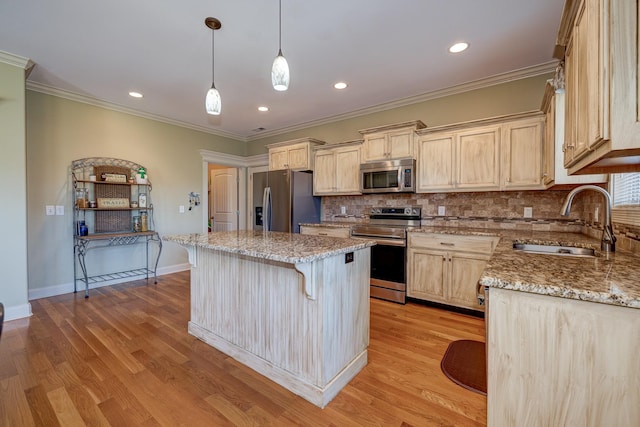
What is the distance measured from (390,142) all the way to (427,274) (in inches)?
69.3

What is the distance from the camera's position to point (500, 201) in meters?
3.29

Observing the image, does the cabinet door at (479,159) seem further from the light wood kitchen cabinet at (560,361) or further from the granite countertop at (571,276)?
the light wood kitchen cabinet at (560,361)

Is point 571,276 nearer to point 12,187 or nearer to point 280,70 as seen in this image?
point 280,70

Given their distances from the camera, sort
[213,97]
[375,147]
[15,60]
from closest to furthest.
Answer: [213,97], [15,60], [375,147]

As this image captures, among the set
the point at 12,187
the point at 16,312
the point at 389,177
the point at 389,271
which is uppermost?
the point at 389,177

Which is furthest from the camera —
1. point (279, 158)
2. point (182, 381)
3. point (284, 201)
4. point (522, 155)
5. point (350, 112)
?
point (279, 158)

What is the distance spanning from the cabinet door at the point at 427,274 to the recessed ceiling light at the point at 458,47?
2066 millimetres

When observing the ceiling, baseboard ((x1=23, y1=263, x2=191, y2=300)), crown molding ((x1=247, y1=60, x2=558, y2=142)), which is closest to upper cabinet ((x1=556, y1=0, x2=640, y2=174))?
the ceiling

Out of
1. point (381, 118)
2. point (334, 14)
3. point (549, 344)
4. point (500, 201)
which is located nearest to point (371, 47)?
point (334, 14)

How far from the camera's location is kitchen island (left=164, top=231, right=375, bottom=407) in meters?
1.68

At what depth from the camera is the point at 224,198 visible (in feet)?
20.5

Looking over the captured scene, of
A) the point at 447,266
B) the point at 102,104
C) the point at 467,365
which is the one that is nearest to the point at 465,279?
the point at 447,266

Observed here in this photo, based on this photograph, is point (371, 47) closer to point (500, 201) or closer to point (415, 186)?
point (415, 186)

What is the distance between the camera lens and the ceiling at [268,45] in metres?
2.14
